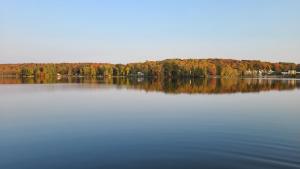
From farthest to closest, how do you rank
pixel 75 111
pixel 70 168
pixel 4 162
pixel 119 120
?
pixel 75 111, pixel 119 120, pixel 4 162, pixel 70 168

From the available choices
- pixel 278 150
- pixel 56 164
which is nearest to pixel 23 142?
pixel 56 164

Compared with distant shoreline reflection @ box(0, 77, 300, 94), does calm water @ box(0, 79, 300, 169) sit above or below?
above

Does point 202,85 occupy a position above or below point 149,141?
below

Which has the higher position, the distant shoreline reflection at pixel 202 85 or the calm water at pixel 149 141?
the calm water at pixel 149 141

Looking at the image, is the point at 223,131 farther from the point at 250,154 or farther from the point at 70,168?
the point at 70,168

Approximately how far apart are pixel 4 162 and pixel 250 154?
31.3 feet

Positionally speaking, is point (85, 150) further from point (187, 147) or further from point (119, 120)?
point (119, 120)

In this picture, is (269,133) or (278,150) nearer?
(278,150)

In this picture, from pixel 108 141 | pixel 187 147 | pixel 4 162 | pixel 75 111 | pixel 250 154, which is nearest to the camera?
pixel 4 162

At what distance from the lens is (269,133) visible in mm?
17781

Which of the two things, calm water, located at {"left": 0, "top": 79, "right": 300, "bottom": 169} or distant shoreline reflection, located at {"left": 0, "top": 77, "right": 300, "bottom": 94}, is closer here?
calm water, located at {"left": 0, "top": 79, "right": 300, "bottom": 169}

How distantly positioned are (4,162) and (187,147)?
7463 millimetres

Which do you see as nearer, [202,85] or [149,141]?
[149,141]

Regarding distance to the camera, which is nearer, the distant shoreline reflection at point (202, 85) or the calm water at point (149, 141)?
the calm water at point (149, 141)
